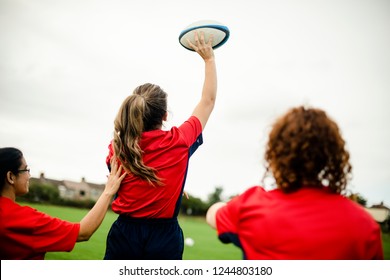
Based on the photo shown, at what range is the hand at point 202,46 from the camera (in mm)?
2889

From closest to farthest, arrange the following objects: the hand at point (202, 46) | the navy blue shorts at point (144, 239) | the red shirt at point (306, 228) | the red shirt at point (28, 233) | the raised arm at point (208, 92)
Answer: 1. the red shirt at point (306, 228)
2. the red shirt at point (28, 233)
3. the navy blue shorts at point (144, 239)
4. the raised arm at point (208, 92)
5. the hand at point (202, 46)

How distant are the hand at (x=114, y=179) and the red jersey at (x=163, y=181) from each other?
0.06 metres

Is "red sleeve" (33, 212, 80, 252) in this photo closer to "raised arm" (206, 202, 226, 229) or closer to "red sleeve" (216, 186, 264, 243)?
"raised arm" (206, 202, 226, 229)

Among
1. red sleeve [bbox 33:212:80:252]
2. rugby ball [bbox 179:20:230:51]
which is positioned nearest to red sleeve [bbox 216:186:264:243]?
red sleeve [bbox 33:212:80:252]

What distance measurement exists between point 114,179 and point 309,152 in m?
1.48

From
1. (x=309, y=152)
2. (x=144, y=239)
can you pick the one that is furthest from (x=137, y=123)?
(x=309, y=152)

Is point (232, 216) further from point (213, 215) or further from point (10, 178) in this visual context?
point (10, 178)

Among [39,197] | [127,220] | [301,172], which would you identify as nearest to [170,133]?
[127,220]

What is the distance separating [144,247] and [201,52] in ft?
5.96

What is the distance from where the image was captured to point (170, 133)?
245cm

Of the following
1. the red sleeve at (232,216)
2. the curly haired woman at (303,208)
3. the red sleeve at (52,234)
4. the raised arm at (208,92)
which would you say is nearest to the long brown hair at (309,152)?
the curly haired woman at (303,208)

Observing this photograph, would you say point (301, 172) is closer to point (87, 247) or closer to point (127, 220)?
point (127, 220)

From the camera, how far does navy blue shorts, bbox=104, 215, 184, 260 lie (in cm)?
240

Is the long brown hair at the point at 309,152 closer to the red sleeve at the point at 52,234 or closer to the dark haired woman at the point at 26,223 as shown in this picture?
the dark haired woman at the point at 26,223
